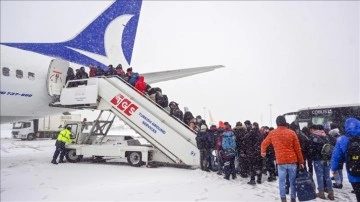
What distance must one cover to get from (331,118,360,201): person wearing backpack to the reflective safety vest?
1113cm

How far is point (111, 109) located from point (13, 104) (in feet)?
11.7

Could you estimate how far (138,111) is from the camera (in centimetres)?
1121

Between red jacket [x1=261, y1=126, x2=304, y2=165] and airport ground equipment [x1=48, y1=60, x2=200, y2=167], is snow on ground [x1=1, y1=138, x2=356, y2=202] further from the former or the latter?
red jacket [x1=261, y1=126, x2=304, y2=165]

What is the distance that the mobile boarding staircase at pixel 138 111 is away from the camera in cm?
1065

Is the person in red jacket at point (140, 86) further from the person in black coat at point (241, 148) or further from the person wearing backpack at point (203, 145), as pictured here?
the person in black coat at point (241, 148)

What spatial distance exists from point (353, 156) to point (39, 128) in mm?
37079

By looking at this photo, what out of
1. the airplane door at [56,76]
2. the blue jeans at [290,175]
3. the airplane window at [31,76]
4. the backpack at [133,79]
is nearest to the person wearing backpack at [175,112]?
the backpack at [133,79]

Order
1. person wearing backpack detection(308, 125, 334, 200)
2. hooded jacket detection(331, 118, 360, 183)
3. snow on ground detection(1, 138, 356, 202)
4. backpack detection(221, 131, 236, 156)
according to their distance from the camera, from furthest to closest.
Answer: backpack detection(221, 131, 236, 156) < snow on ground detection(1, 138, 356, 202) < person wearing backpack detection(308, 125, 334, 200) < hooded jacket detection(331, 118, 360, 183)

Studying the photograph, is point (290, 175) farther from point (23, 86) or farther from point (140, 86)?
point (23, 86)

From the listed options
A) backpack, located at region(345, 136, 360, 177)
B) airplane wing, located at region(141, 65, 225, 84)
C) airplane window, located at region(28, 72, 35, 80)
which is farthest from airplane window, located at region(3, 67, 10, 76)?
backpack, located at region(345, 136, 360, 177)

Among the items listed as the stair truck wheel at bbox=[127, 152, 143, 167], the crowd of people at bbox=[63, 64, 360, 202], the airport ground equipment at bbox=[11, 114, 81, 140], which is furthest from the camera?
the airport ground equipment at bbox=[11, 114, 81, 140]

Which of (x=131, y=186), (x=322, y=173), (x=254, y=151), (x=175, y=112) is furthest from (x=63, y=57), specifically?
(x=322, y=173)

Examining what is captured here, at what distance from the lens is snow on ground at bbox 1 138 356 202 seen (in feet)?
22.1

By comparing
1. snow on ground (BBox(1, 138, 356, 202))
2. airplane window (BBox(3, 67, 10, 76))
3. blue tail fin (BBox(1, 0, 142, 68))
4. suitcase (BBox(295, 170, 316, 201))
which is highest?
blue tail fin (BBox(1, 0, 142, 68))
